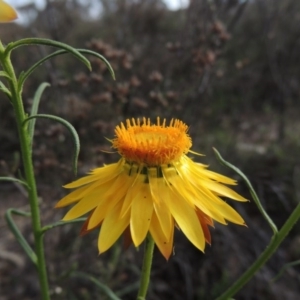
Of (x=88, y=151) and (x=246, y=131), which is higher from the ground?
(x=246, y=131)

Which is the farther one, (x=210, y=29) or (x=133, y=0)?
(x=133, y=0)

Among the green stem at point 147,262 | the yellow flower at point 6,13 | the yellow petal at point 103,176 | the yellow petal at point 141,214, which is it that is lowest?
the green stem at point 147,262

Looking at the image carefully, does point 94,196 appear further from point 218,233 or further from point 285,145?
point 285,145

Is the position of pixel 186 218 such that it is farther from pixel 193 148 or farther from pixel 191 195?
pixel 193 148

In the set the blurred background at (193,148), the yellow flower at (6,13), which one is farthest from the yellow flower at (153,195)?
the blurred background at (193,148)

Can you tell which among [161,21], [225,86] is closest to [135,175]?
[225,86]

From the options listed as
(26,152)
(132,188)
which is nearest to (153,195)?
(132,188)

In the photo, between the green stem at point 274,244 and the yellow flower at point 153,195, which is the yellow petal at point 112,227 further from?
the green stem at point 274,244

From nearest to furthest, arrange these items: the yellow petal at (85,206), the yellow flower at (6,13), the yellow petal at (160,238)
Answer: the yellow flower at (6,13) → the yellow petal at (160,238) → the yellow petal at (85,206)
